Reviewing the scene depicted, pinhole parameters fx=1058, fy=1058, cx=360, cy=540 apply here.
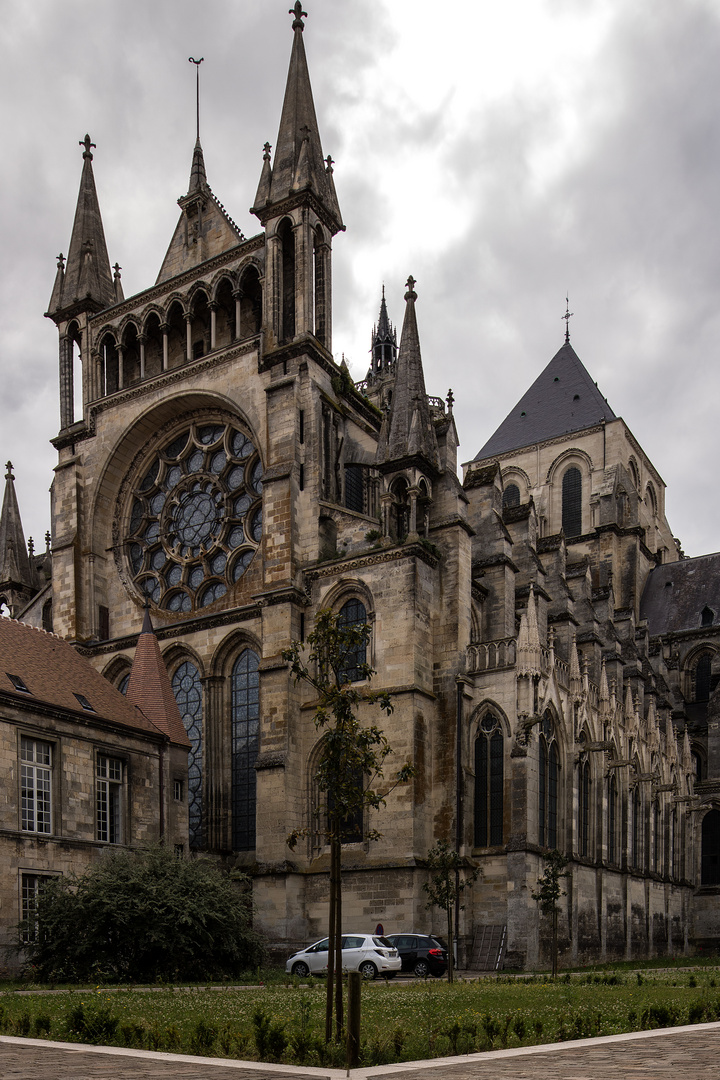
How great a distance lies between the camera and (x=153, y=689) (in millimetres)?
31453

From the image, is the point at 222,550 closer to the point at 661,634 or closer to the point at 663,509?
the point at 661,634

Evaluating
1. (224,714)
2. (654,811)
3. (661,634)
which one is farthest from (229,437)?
(661,634)

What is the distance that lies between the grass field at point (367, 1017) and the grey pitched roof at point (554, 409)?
45130 millimetres

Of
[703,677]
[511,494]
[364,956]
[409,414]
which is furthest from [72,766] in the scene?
[511,494]

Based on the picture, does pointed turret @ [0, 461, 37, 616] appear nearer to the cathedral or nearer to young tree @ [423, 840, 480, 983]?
the cathedral

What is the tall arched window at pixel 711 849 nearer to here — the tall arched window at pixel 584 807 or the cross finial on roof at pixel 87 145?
the tall arched window at pixel 584 807

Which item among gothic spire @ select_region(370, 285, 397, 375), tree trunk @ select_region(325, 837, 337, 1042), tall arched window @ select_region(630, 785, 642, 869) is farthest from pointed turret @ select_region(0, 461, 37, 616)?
gothic spire @ select_region(370, 285, 397, 375)

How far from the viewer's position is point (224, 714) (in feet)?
110

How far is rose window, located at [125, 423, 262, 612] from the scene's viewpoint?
117 feet

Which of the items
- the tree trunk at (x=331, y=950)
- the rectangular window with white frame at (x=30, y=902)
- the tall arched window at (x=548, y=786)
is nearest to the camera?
the tree trunk at (x=331, y=950)

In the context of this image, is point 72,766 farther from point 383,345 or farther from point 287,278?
point 383,345

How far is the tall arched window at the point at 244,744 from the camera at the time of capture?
32688 mm

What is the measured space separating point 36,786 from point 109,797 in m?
2.93

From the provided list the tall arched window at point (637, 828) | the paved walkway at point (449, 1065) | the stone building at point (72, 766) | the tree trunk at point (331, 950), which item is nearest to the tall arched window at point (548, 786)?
the tall arched window at point (637, 828)
